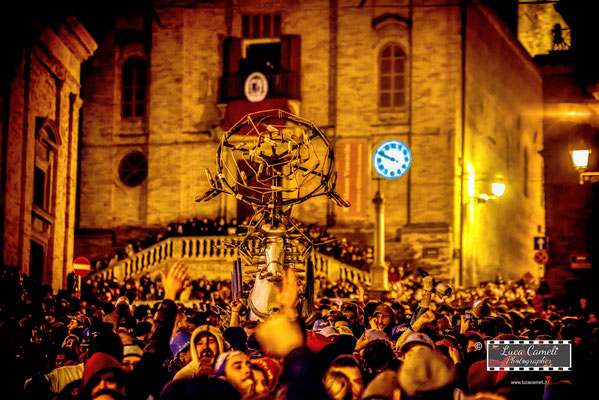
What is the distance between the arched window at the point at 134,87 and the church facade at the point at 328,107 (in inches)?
2.3

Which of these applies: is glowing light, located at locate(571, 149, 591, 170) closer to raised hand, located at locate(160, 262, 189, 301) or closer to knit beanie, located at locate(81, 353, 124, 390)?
raised hand, located at locate(160, 262, 189, 301)

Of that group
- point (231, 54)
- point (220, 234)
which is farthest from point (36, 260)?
point (231, 54)

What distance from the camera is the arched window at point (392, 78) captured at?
133ft

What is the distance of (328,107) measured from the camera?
136ft

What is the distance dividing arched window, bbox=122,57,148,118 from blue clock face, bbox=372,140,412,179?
37.8 feet

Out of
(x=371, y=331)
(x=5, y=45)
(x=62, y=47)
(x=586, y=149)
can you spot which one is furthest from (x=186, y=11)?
(x=371, y=331)

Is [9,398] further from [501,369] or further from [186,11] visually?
[186,11]

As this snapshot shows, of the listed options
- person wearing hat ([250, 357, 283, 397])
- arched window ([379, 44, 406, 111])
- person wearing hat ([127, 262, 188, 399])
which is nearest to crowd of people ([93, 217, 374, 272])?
arched window ([379, 44, 406, 111])

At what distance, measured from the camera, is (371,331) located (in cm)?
1001

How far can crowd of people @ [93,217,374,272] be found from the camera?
118 feet

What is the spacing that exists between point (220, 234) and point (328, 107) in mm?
7845

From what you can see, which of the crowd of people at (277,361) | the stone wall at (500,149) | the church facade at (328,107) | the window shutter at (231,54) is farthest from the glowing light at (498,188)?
the crowd of people at (277,361)

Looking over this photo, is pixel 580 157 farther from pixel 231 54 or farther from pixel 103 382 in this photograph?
pixel 231 54

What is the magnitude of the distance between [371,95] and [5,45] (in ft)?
54.6
